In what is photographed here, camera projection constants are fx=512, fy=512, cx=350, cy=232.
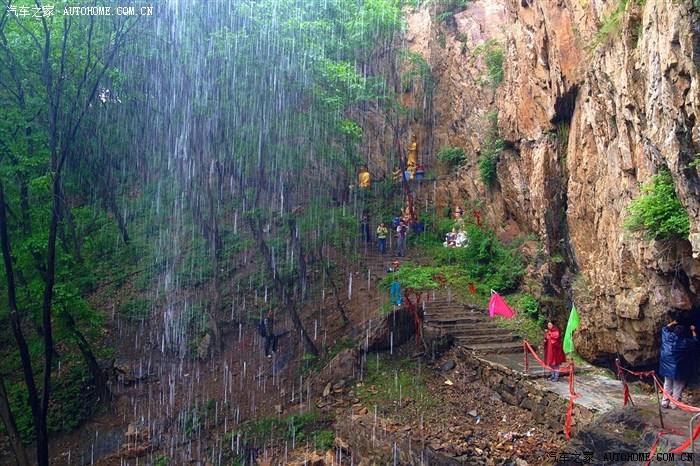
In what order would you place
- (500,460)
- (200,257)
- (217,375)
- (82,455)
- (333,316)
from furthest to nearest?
(200,257), (333,316), (217,375), (82,455), (500,460)

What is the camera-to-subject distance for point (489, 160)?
1830cm

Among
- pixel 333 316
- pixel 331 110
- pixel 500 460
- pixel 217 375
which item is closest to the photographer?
pixel 500 460

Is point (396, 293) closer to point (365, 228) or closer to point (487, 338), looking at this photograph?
point (487, 338)

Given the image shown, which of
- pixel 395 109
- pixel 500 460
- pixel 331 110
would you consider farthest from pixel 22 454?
pixel 395 109

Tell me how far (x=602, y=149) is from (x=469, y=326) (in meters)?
6.12

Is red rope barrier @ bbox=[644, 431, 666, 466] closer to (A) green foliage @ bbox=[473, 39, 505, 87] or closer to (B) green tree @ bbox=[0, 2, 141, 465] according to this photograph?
(B) green tree @ bbox=[0, 2, 141, 465]

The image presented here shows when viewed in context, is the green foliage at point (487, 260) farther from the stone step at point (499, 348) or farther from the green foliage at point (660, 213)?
Answer: the green foliage at point (660, 213)

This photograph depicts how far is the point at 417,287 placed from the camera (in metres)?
16.5

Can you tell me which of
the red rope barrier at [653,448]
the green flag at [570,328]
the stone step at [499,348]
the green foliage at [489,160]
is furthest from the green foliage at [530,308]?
the red rope barrier at [653,448]

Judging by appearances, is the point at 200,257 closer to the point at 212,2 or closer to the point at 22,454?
the point at 212,2

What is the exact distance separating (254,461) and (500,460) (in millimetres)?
6470

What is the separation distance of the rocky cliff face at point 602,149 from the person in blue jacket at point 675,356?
Result: 1.50ft

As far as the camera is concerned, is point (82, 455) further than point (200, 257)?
No

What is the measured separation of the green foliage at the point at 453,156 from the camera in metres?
22.1
